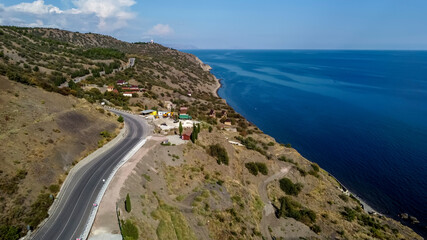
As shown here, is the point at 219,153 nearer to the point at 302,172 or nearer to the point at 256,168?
the point at 256,168

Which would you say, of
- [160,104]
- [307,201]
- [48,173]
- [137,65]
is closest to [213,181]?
[307,201]

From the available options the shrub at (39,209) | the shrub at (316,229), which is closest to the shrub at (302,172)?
the shrub at (316,229)

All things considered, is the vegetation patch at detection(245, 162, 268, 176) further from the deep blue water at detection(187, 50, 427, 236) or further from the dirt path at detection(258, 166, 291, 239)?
the deep blue water at detection(187, 50, 427, 236)

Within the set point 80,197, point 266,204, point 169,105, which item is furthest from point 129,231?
point 169,105

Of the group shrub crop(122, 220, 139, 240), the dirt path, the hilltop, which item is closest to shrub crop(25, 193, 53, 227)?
the hilltop

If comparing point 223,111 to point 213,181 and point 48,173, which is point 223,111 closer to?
point 213,181
